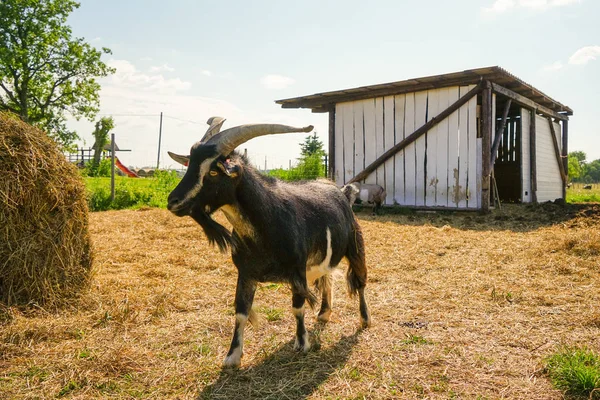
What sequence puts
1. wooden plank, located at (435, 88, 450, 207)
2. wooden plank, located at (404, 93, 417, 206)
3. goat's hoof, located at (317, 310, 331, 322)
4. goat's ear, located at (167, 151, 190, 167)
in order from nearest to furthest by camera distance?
1. goat's ear, located at (167, 151, 190, 167)
2. goat's hoof, located at (317, 310, 331, 322)
3. wooden plank, located at (435, 88, 450, 207)
4. wooden plank, located at (404, 93, 417, 206)

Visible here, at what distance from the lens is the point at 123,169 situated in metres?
33.9

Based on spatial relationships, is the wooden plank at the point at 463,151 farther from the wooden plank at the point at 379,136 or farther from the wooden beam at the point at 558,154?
the wooden beam at the point at 558,154

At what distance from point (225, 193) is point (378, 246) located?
540 centimetres

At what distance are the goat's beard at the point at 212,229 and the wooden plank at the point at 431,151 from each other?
10.8 metres

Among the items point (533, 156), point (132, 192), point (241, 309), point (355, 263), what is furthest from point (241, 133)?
point (533, 156)

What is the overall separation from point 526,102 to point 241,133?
14.2m

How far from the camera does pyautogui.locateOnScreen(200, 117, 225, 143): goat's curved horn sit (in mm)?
3217

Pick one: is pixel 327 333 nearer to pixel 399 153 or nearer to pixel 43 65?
pixel 399 153

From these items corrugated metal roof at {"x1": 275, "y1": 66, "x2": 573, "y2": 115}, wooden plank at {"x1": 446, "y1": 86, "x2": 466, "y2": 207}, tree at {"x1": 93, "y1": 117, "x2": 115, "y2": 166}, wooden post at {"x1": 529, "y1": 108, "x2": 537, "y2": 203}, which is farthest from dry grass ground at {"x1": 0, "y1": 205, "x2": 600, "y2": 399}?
tree at {"x1": 93, "y1": 117, "x2": 115, "y2": 166}

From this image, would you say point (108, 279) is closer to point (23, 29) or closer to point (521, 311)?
point (521, 311)

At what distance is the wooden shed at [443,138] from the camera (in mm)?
12258

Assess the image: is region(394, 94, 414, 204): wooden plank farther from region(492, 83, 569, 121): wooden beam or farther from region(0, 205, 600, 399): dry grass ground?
region(0, 205, 600, 399): dry grass ground

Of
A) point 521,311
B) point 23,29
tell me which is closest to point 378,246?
point 521,311

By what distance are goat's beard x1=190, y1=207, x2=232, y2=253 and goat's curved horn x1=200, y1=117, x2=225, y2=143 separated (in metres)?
0.54
